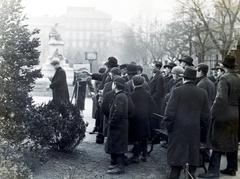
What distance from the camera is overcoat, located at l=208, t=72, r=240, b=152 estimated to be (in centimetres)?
824

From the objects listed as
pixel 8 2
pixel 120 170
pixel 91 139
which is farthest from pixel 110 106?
pixel 91 139

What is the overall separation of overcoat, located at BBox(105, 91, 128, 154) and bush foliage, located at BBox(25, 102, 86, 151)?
127cm

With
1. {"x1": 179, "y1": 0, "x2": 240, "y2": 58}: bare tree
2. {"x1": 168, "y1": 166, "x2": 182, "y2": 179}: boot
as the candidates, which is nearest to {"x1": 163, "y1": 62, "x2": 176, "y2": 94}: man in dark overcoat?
{"x1": 168, "y1": 166, "x2": 182, "y2": 179}: boot

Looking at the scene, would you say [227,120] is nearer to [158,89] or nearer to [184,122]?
[184,122]

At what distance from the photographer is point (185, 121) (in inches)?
296

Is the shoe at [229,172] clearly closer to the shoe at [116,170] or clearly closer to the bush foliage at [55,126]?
the shoe at [116,170]

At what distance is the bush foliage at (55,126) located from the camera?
351 inches

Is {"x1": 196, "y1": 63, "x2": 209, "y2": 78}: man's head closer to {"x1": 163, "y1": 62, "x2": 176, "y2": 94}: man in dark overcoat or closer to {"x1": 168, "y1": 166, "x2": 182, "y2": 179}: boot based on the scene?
{"x1": 163, "y1": 62, "x2": 176, "y2": 94}: man in dark overcoat

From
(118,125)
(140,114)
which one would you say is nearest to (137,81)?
(140,114)

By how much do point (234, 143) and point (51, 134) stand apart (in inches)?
132

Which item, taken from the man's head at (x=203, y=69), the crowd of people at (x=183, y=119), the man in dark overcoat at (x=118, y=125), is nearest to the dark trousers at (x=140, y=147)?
the crowd of people at (x=183, y=119)

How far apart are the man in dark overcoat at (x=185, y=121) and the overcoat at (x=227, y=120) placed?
28.6 inches

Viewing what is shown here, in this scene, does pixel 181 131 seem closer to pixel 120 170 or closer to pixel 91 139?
pixel 120 170

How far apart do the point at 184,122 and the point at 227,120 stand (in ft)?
3.73
